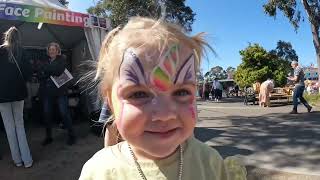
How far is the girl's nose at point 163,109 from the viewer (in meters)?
1.28

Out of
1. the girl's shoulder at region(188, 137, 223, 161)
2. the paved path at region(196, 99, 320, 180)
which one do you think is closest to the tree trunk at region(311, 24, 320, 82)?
the paved path at region(196, 99, 320, 180)

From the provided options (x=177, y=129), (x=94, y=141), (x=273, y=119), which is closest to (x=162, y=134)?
(x=177, y=129)

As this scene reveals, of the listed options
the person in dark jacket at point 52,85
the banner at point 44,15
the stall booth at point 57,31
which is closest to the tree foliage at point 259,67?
the stall booth at point 57,31

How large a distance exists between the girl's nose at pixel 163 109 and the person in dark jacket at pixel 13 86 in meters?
5.01

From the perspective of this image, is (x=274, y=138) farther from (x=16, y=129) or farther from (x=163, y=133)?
(x=163, y=133)

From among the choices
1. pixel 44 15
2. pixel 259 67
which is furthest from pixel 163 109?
pixel 259 67

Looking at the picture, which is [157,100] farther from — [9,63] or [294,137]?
[294,137]

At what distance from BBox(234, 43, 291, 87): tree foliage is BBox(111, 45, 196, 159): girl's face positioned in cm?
2547

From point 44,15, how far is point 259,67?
20085 mm

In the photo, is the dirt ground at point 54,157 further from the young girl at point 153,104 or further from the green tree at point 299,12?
the green tree at point 299,12

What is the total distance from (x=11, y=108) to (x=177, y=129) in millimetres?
5179

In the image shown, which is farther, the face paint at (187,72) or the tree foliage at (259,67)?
the tree foliage at (259,67)

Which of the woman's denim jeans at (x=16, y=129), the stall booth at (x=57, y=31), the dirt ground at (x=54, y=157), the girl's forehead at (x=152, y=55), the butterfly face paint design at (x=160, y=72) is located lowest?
the dirt ground at (x=54, y=157)

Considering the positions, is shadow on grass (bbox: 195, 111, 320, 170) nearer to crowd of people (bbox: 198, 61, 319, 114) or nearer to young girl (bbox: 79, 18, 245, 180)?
crowd of people (bbox: 198, 61, 319, 114)
